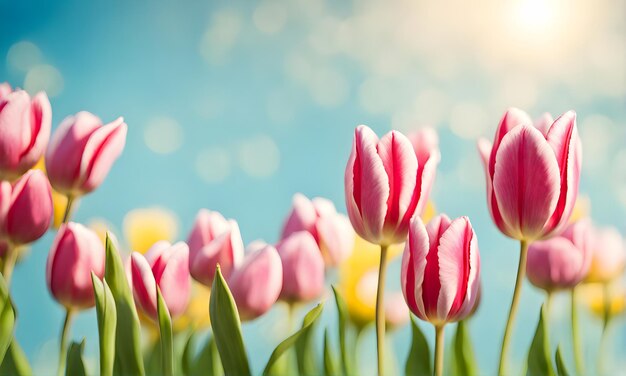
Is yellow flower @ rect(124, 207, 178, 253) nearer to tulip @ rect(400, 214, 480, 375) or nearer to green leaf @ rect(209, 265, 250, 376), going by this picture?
green leaf @ rect(209, 265, 250, 376)

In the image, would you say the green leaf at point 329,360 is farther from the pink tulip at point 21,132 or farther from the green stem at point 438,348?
the pink tulip at point 21,132

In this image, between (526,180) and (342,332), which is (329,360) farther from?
(526,180)

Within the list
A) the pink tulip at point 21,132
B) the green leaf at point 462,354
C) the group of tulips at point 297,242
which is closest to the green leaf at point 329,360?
the group of tulips at point 297,242

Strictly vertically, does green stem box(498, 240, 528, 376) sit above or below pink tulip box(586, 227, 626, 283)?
below

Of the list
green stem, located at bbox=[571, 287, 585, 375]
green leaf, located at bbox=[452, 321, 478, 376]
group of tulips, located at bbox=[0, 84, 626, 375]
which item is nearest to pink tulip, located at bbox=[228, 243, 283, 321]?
group of tulips, located at bbox=[0, 84, 626, 375]

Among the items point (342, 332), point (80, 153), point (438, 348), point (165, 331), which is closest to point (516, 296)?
point (438, 348)

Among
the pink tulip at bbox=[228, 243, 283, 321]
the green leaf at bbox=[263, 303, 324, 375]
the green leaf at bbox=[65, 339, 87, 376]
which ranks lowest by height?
the green leaf at bbox=[65, 339, 87, 376]

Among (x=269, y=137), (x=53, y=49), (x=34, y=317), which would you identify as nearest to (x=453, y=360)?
(x=269, y=137)
